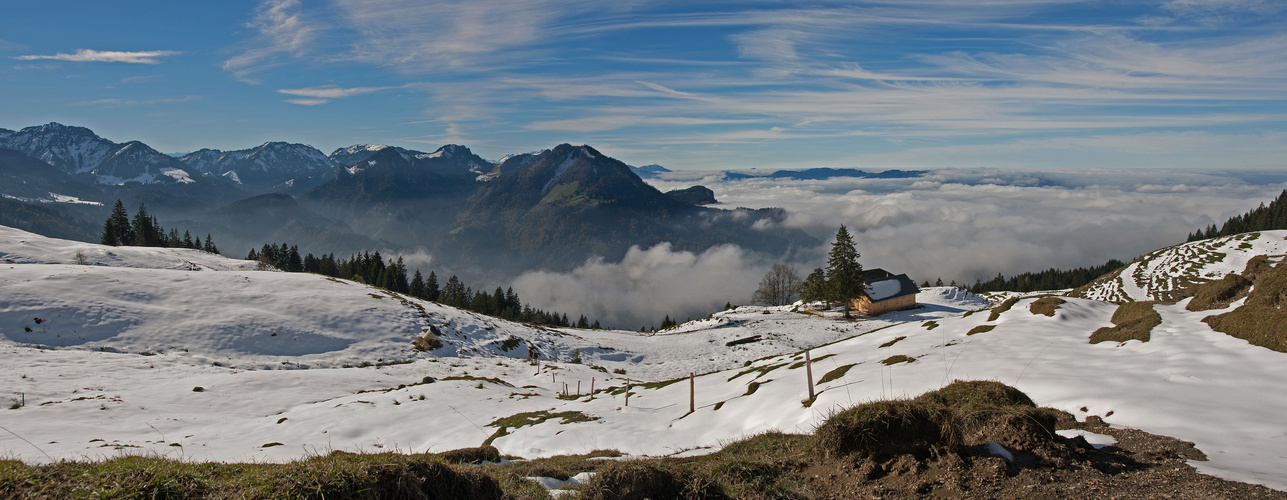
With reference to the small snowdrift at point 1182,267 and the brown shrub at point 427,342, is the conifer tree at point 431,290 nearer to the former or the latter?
the brown shrub at point 427,342

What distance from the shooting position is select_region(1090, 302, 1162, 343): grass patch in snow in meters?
17.2

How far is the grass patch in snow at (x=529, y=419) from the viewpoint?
66.3 feet

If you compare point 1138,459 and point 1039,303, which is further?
point 1039,303

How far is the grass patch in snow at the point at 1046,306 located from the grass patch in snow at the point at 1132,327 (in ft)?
10.2

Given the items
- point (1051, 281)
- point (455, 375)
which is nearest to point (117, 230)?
point (455, 375)

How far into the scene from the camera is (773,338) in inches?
2143

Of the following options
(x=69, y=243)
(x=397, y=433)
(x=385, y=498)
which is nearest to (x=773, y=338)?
(x=397, y=433)

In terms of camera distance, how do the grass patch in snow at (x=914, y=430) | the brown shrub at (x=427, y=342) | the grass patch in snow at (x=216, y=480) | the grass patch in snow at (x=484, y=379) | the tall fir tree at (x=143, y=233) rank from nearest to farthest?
1. the grass patch in snow at (x=216, y=480)
2. the grass patch in snow at (x=914, y=430)
3. the grass patch in snow at (x=484, y=379)
4. the brown shrub at (x=427, y=342)
5. the tall fir tree at (x=143, y=233)

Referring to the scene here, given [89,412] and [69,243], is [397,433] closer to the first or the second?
[89,412]

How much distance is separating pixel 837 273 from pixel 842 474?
67924 mm

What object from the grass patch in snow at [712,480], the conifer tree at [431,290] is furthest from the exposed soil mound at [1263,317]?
the conifer tree at [431,290]

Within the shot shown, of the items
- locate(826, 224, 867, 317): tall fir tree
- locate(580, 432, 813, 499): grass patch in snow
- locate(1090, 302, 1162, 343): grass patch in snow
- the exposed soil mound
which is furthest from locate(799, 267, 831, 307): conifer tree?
locate(580, 432, 813, 499): grass patch in snow

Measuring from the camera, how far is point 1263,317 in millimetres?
14109

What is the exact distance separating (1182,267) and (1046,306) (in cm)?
13051
